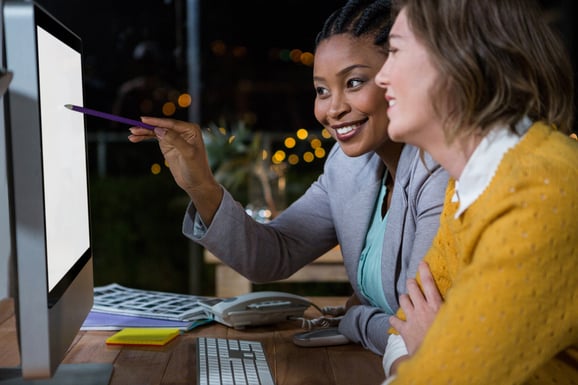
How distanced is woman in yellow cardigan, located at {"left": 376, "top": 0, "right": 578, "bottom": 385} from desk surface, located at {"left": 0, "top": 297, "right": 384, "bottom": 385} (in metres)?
0.22

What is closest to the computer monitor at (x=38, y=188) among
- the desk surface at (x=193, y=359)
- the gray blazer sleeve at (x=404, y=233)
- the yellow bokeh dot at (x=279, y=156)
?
the desk surface at (x=193, y=359)

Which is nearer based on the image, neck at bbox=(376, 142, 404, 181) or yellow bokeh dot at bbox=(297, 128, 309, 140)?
neck at bbox=(376, 142, 404, 181)

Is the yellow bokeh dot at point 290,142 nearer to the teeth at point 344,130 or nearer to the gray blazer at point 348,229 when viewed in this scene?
the gray blazer at point 348,229

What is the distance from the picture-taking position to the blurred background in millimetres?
4461

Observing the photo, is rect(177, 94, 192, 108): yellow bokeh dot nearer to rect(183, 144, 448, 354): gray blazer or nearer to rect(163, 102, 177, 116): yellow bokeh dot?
rect(163, 102, 177, 116): yellow bokeh dot

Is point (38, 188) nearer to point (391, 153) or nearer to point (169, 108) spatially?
point (391, 153)

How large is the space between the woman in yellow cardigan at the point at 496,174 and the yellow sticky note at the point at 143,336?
0.53 m

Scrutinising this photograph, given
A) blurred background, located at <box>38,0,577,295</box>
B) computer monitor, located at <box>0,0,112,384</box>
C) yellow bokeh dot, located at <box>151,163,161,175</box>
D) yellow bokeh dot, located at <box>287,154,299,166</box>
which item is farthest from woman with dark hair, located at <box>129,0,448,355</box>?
yellow bokeh dot, located at <box>151,163,161,175</box>

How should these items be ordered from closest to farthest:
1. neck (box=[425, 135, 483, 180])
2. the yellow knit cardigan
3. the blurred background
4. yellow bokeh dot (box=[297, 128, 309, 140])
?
the yellow knit cardigan, neck (box=[425, 135, 483, 180]), the blurred background, yellow bokeh dot (box=[297, 128, 309, 140])

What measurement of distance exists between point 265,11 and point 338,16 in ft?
10.4

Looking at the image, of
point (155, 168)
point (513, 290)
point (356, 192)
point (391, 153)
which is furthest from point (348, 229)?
point (155, 168)

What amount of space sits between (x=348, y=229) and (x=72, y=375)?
2.21 feet

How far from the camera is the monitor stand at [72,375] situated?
1.13 m

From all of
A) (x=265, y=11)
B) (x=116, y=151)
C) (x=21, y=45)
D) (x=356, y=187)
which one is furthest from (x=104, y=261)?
(x=21, y=45)
